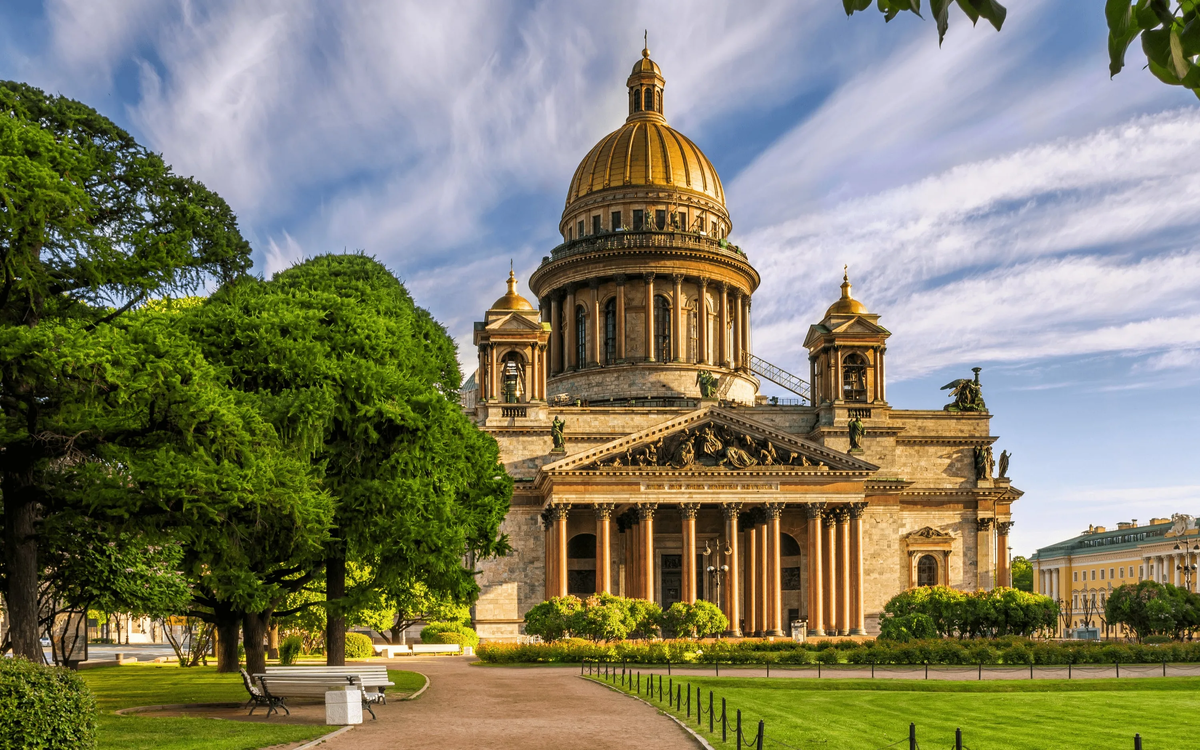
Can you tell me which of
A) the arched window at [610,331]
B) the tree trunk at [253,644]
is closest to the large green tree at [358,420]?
the tree trunk at [253,644]

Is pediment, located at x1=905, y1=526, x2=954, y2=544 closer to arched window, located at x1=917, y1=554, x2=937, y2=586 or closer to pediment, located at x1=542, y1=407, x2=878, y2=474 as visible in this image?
arched window, located at x1=917, y1=554, x2=937, y2=586

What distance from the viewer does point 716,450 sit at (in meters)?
69.2

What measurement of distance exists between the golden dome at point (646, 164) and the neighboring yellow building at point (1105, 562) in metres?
69.4

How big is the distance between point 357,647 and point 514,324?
25850 mm

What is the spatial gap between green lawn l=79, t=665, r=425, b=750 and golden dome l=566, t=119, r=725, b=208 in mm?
51997

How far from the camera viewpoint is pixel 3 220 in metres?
23.1

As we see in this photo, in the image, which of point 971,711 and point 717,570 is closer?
point 971,711

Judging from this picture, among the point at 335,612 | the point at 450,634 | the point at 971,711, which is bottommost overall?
the point at 450,634

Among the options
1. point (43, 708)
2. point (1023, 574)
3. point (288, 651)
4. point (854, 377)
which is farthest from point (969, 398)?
point (1023, 574)

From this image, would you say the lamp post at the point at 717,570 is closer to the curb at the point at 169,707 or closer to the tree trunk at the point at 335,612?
the tree trunk at the point at 335,612

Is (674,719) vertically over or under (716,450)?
under

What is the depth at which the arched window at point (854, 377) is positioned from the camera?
3076 inches

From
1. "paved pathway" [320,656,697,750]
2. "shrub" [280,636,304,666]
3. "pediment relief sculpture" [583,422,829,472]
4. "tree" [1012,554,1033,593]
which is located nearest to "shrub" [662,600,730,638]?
"pediment relief sculpture" [583,422,829,472]

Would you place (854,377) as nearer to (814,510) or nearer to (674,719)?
(814,510)
